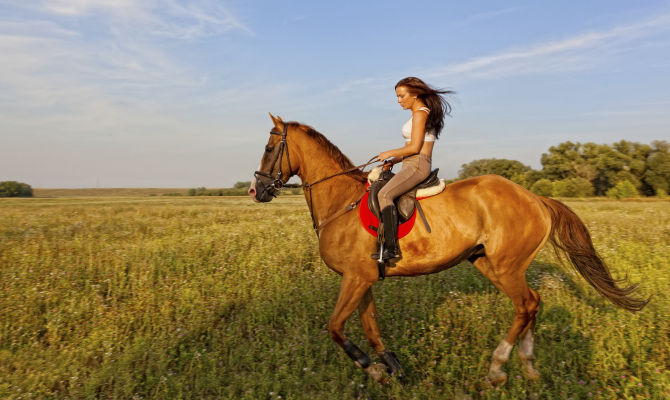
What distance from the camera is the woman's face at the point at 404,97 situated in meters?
4.80

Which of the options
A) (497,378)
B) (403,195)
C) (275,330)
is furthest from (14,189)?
(497,378)

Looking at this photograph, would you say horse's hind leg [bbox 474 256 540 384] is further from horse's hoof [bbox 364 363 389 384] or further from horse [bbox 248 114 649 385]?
horse's hoof [bbox 364 363 389 384]

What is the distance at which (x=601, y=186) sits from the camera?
47.9m

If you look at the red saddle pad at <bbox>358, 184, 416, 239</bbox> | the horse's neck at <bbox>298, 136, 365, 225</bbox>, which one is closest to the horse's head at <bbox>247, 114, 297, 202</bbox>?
the horse's neck at <bbox>298, 136, 365, 225</bbox>

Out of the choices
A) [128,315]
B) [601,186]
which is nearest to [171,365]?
[128,315]

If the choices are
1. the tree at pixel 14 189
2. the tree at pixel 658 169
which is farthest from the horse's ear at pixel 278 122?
the tree at pixel 658 169

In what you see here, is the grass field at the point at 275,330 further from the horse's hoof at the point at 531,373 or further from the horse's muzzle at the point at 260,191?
the horse's muzzle at the point at 260,191

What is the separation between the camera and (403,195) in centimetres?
472

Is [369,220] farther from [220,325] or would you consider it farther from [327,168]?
[220,325]

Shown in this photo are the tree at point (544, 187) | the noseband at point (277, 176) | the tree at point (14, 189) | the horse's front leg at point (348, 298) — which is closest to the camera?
the horse's front leg at point (348, 298)

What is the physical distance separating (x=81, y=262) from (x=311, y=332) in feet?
19.9

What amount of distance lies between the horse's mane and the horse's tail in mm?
2518

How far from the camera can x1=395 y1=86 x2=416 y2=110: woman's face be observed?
480 centimetres

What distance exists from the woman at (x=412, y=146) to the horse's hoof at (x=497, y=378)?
1.83 metres
